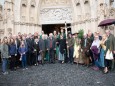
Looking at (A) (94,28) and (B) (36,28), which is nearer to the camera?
(A) (94,28)

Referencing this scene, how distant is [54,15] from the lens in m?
18.3

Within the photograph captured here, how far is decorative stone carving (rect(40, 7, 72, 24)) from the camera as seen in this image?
59.6 feet

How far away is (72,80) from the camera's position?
9289mm

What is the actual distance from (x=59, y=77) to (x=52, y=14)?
916 centimetres

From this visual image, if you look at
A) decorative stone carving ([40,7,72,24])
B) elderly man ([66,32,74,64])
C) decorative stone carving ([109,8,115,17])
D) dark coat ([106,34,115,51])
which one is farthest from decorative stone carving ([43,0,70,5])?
dark coat ([106,34,115,51])

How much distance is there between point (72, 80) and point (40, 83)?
1201 millimetres

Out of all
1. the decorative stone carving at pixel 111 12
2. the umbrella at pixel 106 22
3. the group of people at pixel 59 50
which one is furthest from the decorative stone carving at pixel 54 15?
the group of people at pixel 59 50

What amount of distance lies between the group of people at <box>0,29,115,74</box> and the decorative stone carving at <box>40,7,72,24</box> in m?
4.54

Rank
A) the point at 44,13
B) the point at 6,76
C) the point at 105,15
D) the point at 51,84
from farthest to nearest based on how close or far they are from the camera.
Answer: the point at 44,13 < the point at 105,15 < the point at 6,76 < the point at 51,84

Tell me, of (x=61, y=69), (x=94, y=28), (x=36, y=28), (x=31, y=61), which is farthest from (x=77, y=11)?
(x=61, y=69)

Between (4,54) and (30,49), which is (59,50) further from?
(4,54)

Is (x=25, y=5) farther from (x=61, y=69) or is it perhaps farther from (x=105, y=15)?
(x=61, y=69)

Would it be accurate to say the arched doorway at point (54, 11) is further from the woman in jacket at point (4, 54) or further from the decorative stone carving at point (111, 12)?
the woman in jacket at point (4, 54)

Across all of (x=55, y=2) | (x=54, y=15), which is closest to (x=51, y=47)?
(x=54, y=15)
